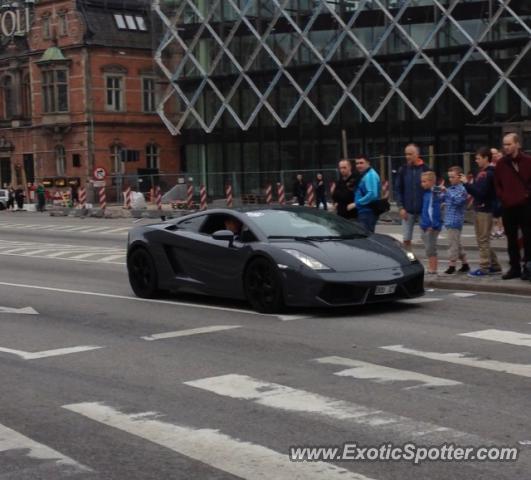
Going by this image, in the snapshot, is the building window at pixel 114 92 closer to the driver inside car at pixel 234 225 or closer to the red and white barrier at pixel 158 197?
the red and white barrier at pixel 158 197

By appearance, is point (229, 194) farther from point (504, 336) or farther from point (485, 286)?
point (504, 336)

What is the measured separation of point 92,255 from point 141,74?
47572 millimetres

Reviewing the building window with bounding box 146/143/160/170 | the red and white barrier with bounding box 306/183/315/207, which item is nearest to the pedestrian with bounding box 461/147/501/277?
the red and white barrier with bounding box 306/183/315/207

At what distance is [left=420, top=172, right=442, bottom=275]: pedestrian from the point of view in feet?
46.0

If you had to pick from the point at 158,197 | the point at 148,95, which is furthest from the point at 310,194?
the point at 148,95

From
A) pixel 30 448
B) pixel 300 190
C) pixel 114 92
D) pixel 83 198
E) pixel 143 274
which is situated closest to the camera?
pixel 30 448

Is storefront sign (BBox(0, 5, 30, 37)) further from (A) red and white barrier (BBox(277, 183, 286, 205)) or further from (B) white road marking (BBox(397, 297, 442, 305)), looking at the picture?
(B) white road marking (BBox(397, 297, 442, 305))

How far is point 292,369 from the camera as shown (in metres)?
8.20

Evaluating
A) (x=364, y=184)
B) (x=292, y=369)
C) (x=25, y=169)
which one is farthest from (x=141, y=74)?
(x=292, y=369)

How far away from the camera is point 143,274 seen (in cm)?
1330

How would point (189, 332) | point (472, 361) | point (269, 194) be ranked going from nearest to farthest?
1. point (472, 361)
2. point (189, 332)
3. point (269, 194)

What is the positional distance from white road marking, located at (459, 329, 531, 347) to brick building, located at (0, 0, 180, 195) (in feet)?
178

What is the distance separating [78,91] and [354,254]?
184 ft

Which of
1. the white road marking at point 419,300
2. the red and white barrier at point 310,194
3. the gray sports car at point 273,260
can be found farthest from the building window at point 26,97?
the white road marking at point 419,300
